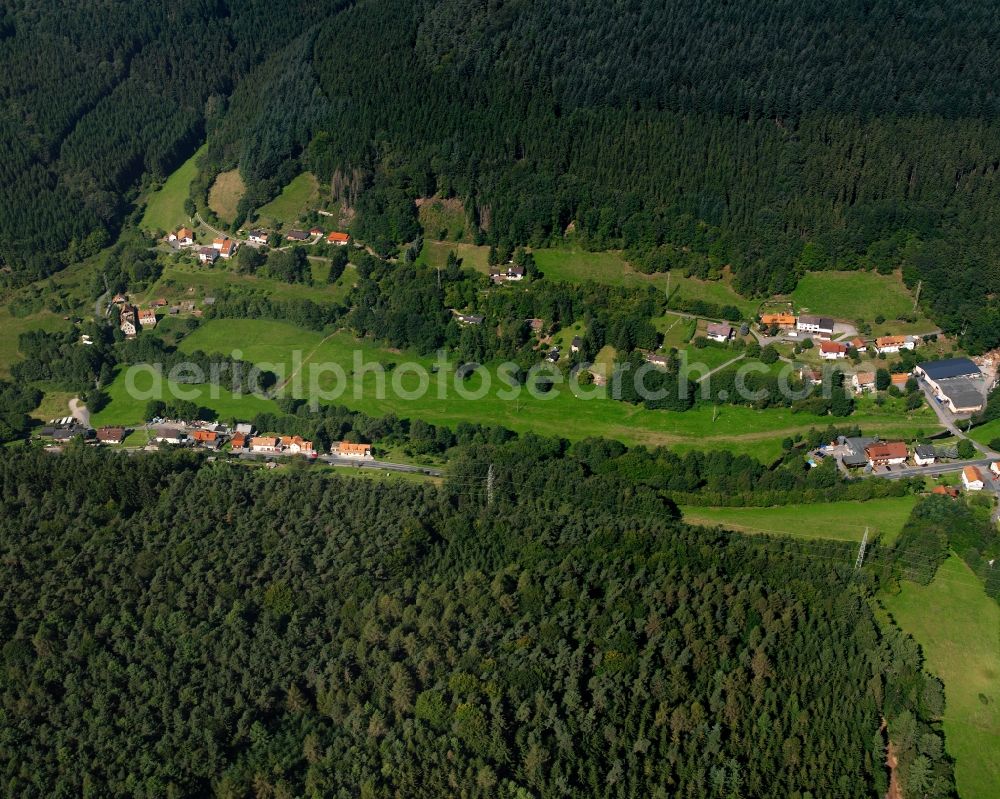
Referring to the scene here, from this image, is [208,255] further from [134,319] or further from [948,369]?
[948,369]

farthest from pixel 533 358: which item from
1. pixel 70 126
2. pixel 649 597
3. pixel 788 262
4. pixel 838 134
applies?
pixel 70 126

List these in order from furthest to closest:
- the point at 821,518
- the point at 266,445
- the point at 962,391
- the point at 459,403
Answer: the point at 459,403 < the point at 266,445 < the point at 962,391 < the point at 821,518

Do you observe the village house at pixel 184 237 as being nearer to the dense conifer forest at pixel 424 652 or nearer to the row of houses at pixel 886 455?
the dense conifer forest at pixel 424 652

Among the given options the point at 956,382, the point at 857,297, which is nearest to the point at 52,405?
the point at 857,297

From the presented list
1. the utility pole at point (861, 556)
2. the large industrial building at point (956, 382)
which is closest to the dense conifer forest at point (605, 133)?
the large industrial building at point (956, 382)

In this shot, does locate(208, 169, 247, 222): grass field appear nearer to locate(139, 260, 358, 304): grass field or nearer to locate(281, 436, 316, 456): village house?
locate(139, 260, 358, 304): grass field

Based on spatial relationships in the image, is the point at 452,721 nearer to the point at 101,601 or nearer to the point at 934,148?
the point at 101,601
